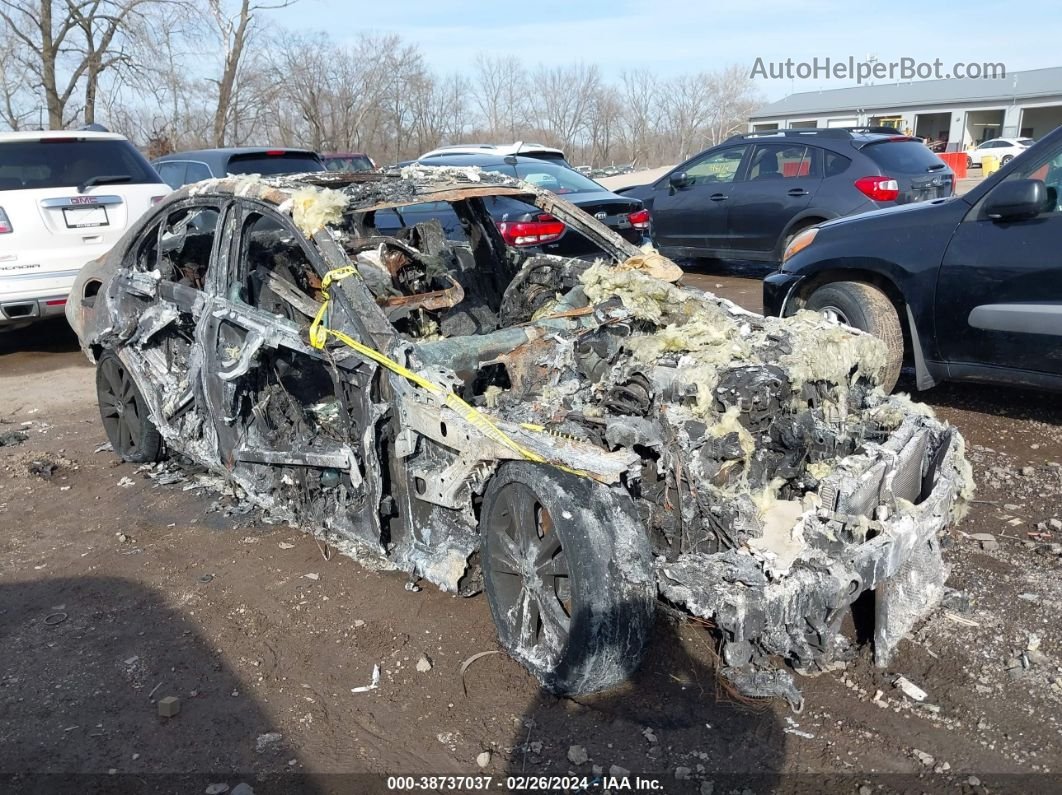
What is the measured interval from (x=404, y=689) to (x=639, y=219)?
7423mm

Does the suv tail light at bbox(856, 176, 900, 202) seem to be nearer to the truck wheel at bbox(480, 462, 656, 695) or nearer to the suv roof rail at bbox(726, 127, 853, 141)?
the suv roof rail at bbox(726, 127, 853, 141)

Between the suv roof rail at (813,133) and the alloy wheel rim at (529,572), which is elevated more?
the suv roof rail at (813,133)

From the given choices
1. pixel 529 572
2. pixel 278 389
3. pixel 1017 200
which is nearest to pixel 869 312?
pixel 1017 200

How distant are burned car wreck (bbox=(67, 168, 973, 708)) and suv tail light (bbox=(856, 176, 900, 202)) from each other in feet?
19.2

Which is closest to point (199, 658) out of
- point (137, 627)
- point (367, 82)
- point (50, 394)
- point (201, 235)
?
point (137, 627)

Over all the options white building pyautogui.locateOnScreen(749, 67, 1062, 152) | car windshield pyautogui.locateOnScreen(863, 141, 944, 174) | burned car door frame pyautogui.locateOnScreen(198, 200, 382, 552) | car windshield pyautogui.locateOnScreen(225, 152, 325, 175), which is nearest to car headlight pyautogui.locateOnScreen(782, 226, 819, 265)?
burned car door frame pyautogui.locateOnScreen(198, 200, 382, 552)

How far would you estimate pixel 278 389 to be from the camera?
3992 mm

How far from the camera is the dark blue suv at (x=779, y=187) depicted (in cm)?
921

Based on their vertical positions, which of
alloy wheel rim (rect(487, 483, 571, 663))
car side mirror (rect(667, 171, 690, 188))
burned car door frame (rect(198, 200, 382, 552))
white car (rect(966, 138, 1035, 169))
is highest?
white car (rect(966, 138, 1035, 169))

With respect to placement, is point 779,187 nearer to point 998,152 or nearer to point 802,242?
point 802,242

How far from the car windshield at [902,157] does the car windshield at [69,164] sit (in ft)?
25.3

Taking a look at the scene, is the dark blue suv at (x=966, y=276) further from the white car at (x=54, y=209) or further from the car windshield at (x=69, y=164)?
the car windshield at (x=69, y=164)

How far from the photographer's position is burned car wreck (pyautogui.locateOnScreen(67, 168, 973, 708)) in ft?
→ 8.60

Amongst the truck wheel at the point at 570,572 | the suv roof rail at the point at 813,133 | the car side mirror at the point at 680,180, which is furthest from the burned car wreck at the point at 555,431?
the car side mirror at the point at 680,180
